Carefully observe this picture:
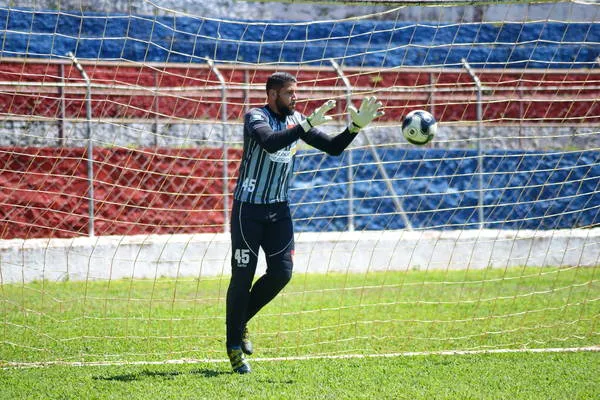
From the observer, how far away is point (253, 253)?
6.62m

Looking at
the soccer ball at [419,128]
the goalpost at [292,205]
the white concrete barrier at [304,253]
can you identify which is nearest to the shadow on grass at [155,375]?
the goalpost at [292,205]

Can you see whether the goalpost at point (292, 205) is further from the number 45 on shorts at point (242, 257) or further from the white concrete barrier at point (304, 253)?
the number 45 on shorts at point (242, 257)

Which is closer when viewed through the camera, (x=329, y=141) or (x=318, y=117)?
(x=318, y=117)

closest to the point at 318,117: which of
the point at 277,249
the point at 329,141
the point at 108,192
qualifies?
the point at 329,141

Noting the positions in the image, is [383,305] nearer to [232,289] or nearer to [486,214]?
[232,289]

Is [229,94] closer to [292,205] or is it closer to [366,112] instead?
[292,205]

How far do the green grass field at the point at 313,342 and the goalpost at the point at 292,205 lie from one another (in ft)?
0.17

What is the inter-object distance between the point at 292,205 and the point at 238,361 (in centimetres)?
651

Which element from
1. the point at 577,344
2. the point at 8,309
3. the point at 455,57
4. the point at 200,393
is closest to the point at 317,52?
the point at 455,57

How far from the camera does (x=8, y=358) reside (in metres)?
7.13

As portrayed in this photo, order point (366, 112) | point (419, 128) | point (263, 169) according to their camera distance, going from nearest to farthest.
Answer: point (366, 112) < point (263, 169) < point (419, 128)

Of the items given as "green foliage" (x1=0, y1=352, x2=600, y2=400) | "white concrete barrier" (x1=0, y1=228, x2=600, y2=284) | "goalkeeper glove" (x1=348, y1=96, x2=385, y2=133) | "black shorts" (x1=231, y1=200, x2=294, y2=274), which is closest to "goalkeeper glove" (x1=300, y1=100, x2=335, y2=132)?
"goalkeeper glove" (x1=348, y1=96, x2=385, y2=133)

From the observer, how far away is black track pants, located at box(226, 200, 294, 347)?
6605 millimetres

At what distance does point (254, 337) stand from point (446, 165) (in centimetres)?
801
